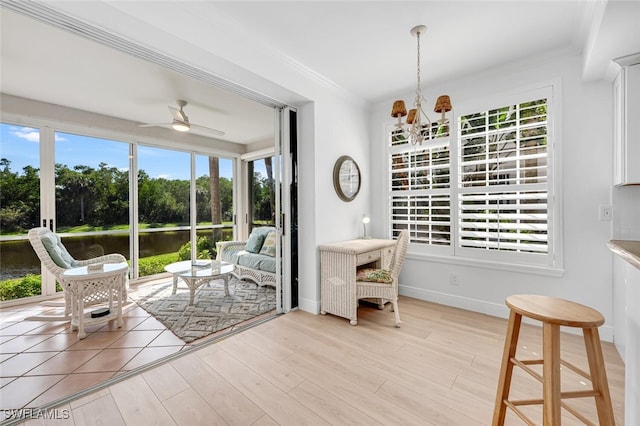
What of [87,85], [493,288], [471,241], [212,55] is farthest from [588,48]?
[87,85]

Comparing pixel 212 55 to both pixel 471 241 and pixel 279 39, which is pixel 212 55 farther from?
pixel 471 241

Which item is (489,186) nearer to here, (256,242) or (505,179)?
(505,179)

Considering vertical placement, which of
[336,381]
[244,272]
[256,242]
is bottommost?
[336,381]

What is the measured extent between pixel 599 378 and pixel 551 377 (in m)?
0.26

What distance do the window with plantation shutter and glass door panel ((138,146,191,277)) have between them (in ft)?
13.2

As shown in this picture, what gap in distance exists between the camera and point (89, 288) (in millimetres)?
2590

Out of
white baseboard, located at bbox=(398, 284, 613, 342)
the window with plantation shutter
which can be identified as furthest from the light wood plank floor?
the window with plantation shutter

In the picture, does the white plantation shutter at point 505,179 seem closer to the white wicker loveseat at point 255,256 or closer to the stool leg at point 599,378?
the stool leg at point 599,378

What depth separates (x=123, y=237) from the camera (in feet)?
14.3

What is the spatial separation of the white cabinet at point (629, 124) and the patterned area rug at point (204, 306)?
3.47 metres

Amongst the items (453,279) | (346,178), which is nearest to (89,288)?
(346,178)

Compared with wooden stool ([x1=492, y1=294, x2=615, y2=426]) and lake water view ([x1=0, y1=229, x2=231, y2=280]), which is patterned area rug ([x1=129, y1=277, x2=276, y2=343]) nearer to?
lake water view ([x1=0, y1=229, x2=231, y2=280])

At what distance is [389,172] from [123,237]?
4339mm

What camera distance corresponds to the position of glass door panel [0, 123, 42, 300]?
11.1ft
